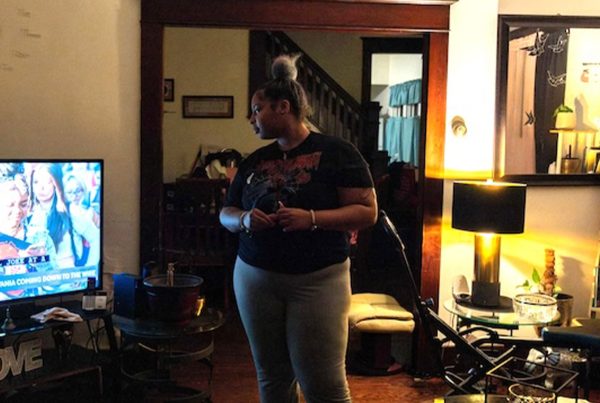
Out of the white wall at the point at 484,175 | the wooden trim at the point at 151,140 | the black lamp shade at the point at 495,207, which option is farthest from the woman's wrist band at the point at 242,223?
the white wall at the point at 484,175

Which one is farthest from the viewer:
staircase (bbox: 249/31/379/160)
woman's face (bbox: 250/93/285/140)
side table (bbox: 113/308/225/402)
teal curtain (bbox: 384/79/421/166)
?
teal curtain (bbox: 384/79/421/166)

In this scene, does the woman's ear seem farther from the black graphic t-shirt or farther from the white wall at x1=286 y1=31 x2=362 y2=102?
the white wall at x1=286 y1=31 x2=362 y2=102

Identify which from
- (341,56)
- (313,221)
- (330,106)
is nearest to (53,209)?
(313,221)

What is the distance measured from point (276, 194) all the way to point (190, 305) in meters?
0.96

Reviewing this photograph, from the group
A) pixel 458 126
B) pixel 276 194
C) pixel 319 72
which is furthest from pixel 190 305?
pixel 319 72

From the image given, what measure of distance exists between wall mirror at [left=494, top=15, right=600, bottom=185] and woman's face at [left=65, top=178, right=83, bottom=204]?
210 cm

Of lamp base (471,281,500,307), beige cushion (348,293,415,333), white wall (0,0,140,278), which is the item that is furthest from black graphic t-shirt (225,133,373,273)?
beige cushion (348,293,415,333)

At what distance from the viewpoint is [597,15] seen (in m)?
3.57

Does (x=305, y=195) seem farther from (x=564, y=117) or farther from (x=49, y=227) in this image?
(x=564, y=117)

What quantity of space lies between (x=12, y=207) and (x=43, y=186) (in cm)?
16

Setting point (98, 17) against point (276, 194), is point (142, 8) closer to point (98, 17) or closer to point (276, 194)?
point (98, 17)

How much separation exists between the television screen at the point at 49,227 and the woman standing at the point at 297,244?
1130 millimetres

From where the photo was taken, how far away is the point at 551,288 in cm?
341

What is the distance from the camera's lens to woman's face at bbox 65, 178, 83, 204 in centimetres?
295
